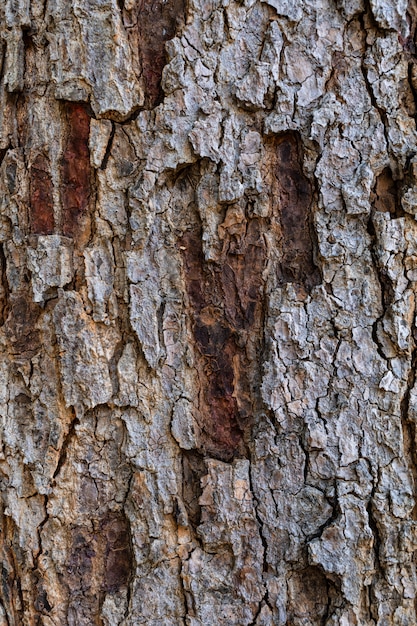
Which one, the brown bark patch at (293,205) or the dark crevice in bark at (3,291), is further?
the dark crevice in bark at (3,291)

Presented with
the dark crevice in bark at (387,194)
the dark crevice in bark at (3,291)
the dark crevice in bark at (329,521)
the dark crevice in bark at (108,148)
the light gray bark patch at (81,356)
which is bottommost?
the dark crevice in bark at (329,521)

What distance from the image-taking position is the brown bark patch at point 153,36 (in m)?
1.24

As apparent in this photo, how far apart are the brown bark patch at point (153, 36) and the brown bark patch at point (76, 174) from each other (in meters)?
0.16

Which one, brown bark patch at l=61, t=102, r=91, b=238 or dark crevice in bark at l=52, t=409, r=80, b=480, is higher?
brown bark patch at l=61, t=102, r=91, b=238

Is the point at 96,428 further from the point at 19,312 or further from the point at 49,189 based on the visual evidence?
the point at 49,189

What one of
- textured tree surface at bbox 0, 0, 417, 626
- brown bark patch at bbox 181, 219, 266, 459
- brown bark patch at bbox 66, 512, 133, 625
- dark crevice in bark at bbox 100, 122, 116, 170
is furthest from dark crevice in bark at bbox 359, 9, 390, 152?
brown bark patch at bbox 66, 512, 133, 625

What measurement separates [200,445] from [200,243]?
1.46ft

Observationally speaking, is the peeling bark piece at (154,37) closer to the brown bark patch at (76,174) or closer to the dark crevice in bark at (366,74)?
the brown bark patch at (76,174)

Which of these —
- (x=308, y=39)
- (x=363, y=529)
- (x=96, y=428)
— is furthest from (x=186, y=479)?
(x=308, y=39)

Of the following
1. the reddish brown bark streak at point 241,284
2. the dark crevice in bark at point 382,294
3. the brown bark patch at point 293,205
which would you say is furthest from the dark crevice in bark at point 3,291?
the dark crevice in bark at point 382,294

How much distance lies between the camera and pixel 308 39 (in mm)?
1220

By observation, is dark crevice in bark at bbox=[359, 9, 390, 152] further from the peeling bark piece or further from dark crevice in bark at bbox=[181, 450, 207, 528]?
dark crevice in bark at bbox=[181, 450, 207, 528]

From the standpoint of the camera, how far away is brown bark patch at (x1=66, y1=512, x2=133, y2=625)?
1.26 metres

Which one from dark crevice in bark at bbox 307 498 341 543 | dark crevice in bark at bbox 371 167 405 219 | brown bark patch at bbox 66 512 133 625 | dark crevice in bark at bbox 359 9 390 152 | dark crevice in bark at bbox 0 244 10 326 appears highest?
dark crevice in bark at bbox 359 9 390 152
